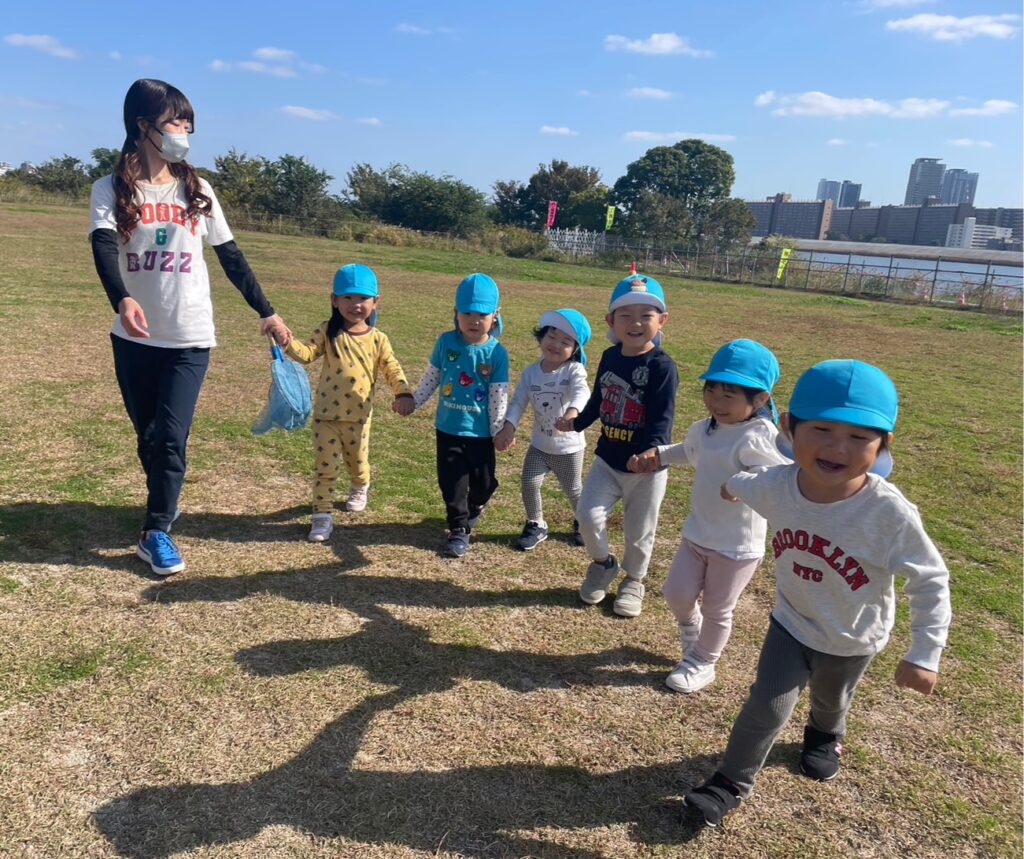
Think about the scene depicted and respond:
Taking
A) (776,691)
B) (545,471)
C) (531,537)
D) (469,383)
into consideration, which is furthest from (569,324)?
(776,691)

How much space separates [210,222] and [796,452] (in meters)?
2.86

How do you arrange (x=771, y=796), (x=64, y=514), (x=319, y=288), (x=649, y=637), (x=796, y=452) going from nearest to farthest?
(x=796, y=452) < (x=771, y=796) < (x=649, y=637) < (x=64, y=514) < (x=319, y=288)

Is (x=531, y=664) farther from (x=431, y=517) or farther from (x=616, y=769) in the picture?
(x=431, y=517)

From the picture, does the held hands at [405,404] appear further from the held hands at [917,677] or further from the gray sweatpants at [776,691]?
the held hands at [917,677]

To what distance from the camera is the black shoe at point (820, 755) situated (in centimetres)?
253

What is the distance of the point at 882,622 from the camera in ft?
7.37

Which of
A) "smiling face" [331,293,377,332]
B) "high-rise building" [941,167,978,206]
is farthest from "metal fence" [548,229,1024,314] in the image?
"high-rise building" [941,167,978,206]

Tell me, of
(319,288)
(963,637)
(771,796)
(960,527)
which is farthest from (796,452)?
(319,288)

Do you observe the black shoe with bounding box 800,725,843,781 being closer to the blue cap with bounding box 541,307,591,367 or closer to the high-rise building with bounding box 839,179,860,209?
the blue cap with bounding box 541,307,591,367

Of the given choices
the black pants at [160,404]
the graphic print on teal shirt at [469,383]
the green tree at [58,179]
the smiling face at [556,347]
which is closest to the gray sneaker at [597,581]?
the graphic print on teal shirt at [469,383]

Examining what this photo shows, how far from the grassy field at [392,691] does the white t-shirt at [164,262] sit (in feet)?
3.80

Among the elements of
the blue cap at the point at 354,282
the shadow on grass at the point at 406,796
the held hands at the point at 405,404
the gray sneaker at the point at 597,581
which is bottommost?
the shadow on grass at the point at 406,796

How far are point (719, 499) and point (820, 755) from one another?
94cm

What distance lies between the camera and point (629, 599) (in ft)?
11.7
